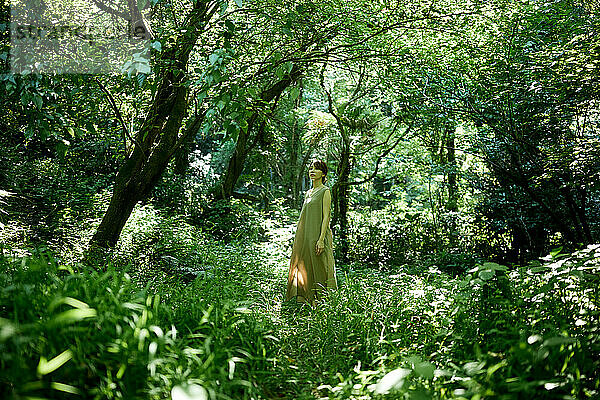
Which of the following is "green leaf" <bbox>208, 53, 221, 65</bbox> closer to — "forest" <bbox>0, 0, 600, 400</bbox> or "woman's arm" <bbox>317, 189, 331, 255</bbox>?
"forest" <bbox>0, 0, 600, 400</bbox>

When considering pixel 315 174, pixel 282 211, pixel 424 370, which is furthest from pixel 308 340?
pixel 282 211

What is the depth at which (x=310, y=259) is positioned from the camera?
5.74m

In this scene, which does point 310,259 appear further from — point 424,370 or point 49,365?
point 49,365

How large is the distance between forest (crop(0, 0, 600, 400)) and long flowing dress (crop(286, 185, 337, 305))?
1.28 ft

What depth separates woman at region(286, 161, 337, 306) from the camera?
18.6 ft

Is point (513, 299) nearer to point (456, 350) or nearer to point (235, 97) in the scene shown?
point (456, 350)

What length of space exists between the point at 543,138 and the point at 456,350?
7257 mm

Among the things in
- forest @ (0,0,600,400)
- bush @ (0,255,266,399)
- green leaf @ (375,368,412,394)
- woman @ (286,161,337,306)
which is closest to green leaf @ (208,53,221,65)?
forest @ (0,0,600,400)

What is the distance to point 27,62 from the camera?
407 centimetres

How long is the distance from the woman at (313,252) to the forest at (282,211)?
43 cm

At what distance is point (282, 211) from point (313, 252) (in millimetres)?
6030

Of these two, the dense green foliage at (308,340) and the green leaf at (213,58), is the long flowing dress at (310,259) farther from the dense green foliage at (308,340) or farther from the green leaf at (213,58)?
the green leaf at (213,58)

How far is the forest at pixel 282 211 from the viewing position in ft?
6.52

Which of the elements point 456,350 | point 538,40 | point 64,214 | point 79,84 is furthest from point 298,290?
point 538,40
